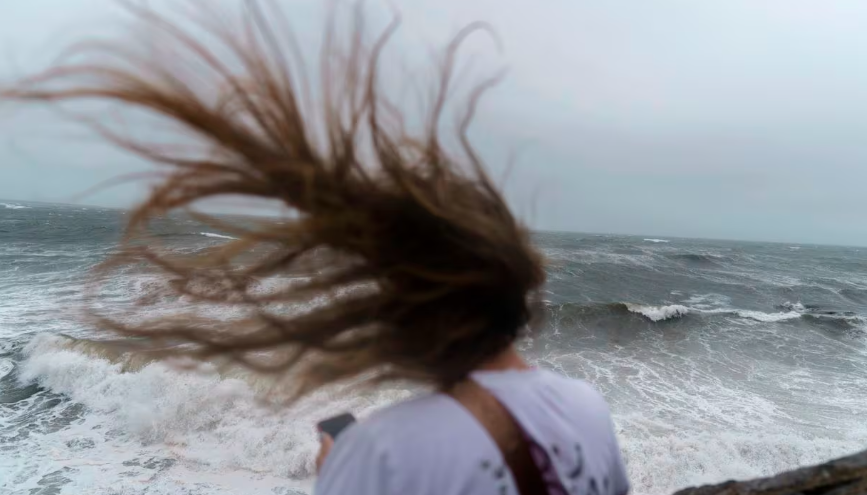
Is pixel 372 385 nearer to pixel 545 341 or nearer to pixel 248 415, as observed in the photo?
pixel 248 415

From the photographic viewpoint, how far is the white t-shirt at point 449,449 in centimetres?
76

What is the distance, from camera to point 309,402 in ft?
4.91

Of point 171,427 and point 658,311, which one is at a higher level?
point 658,311

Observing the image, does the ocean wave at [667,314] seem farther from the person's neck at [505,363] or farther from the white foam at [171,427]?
the person's neck at [505,363]

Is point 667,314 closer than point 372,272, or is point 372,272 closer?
point 372,272

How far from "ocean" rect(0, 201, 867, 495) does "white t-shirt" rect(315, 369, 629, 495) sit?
1.64 feet

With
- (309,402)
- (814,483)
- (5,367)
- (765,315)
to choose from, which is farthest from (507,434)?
(765,315)

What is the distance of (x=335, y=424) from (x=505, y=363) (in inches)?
16.9

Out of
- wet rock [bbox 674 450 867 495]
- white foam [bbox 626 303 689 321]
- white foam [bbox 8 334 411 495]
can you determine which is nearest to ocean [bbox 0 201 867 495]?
white foam [bbox 8 334 411 495]

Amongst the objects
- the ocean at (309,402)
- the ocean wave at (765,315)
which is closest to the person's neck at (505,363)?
the ocean at (309,402)

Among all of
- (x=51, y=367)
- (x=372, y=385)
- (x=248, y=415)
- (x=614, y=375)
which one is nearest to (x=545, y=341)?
(x=614, y=375)

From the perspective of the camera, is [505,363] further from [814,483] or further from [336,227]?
[814,483]

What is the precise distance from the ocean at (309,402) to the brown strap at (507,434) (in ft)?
1.85

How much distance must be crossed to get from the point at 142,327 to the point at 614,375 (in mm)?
9739
